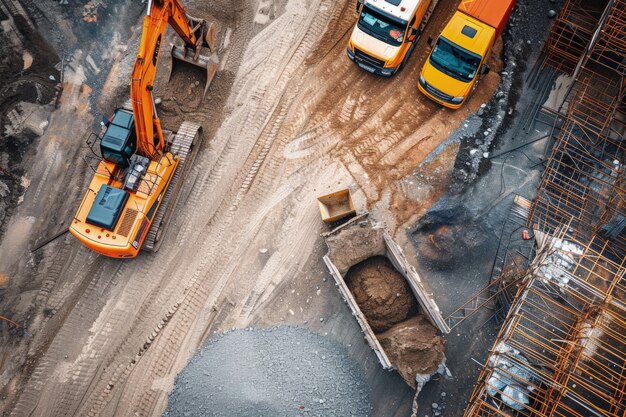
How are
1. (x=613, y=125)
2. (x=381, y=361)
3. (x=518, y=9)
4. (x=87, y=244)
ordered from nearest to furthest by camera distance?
(x=381, y=361)
(x=87, y=244)
(x=613, y=125)
(x=518, y=9)

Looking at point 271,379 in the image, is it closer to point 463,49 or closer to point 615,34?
point 463,49

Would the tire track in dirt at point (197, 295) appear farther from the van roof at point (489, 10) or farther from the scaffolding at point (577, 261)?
the van roof at point (489, 10)

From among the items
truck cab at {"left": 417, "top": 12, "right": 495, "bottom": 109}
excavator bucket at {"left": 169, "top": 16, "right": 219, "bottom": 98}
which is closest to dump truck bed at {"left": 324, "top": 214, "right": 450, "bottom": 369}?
truck cab at {"left": 417, "top": 12, "right": 495, "bottom": 109}

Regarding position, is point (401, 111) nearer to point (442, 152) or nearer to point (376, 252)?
point (442, 152)

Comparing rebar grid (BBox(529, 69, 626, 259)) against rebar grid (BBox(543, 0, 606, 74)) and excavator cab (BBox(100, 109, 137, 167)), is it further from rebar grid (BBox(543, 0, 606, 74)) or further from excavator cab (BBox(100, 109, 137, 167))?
excavator cab (BBox(100, 109, 137, 167))

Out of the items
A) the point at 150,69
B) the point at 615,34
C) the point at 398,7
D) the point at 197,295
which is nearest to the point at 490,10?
the point at 398,7

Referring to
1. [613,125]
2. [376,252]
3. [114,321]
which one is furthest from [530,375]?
[114,321]
